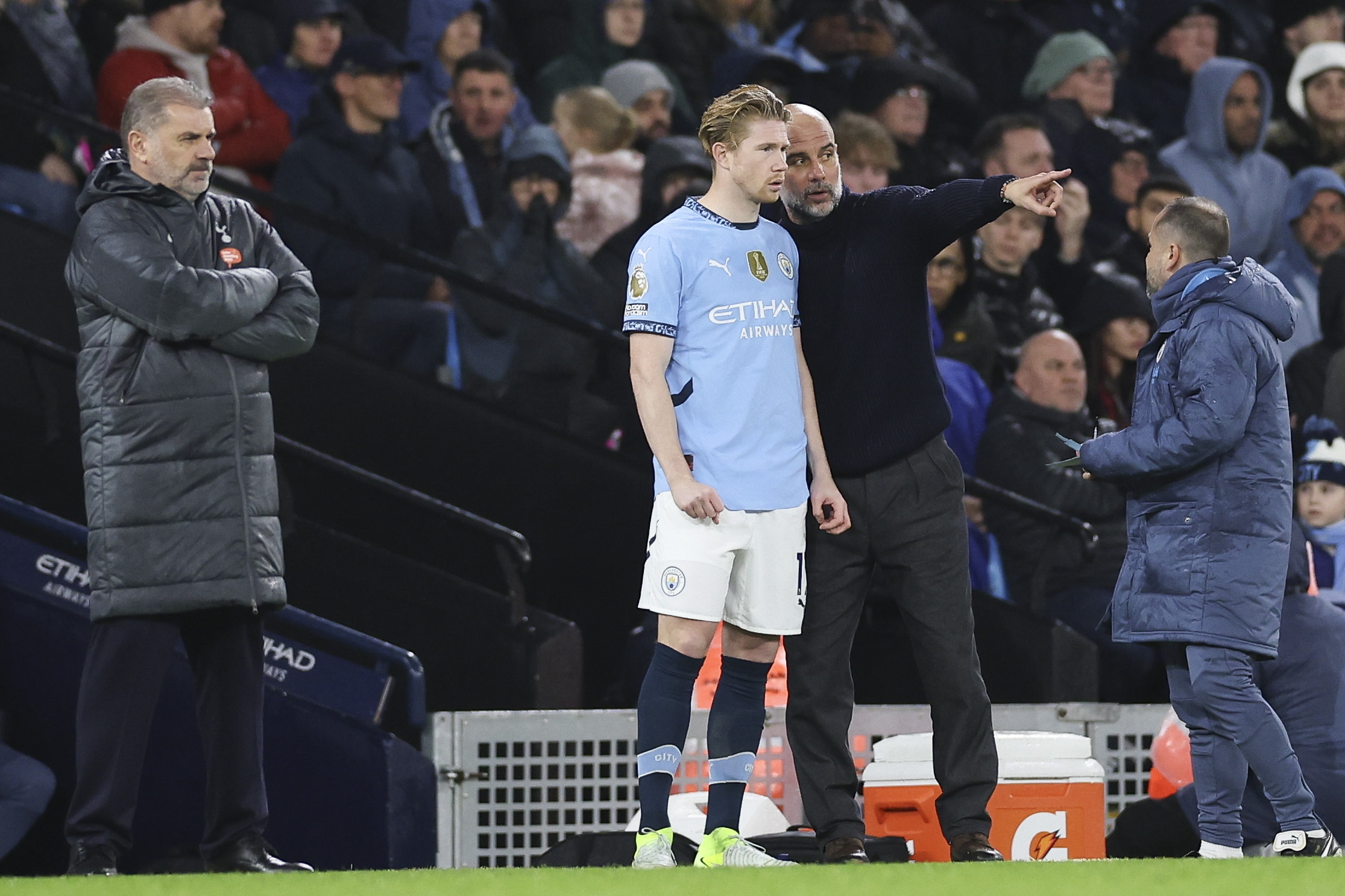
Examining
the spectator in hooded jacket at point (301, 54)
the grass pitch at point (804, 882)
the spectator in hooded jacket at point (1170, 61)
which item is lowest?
the grass pitch at point (804, 882)

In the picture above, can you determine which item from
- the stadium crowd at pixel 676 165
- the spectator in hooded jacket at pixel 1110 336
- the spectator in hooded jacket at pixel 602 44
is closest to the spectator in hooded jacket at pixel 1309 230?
the stadium crowd at pixel 676 165

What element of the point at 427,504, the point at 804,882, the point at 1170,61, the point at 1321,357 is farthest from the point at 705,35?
the point at 804,882

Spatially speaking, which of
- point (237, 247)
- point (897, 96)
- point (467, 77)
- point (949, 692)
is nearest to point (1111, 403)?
point (897, 96)

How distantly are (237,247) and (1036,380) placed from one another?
4.42m

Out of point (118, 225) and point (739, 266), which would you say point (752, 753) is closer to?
point (739, 266)

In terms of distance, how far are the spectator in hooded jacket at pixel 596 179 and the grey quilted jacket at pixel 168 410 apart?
13.8 ft

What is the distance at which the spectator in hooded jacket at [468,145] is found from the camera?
8.61m

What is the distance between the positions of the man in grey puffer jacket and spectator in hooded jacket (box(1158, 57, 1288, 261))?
6.81 meters

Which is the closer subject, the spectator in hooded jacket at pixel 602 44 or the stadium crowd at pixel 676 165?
the stadium crowd at pixel 676 165

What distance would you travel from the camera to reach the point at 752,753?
448 cm

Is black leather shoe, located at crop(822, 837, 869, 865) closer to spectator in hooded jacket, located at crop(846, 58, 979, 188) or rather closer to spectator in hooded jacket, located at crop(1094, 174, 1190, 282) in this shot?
spectator in hooded jacket, located at crop(846, 58, 979, 188)

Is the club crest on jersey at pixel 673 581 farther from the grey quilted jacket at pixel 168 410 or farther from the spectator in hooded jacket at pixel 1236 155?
the spectator in hooded jacket at pixel 1236 155

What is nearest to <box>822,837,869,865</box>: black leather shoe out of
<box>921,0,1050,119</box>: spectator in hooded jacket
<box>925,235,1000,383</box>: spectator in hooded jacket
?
<box>925,235,1000,383</box>: spectator in hooded jacket

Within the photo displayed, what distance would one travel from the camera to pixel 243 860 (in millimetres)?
4516
